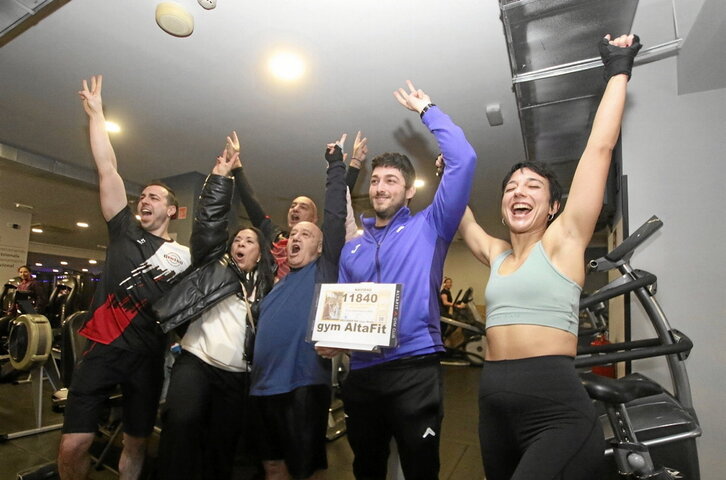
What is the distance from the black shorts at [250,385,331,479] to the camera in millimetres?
1557

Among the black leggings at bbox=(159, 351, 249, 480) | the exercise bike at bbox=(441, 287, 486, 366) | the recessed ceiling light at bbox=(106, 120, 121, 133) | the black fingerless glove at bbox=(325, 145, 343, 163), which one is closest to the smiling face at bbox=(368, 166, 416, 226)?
the black fingerless glove at bbox=(325, 145, 343, 163)

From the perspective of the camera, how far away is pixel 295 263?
187 centimetres

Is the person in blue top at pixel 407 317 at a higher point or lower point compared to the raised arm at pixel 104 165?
lower

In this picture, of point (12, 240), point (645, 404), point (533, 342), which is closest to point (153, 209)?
point (533, 342)

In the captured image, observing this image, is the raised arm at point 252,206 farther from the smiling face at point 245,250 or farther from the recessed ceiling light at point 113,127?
the recessed ceiling light at point 113,127

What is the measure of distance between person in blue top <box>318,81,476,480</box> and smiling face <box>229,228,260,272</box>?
637 mm

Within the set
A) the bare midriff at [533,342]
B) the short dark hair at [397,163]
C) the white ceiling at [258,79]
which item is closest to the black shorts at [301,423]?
the bare midriff at [533,342]

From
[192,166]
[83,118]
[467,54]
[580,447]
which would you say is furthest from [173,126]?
[580,447]

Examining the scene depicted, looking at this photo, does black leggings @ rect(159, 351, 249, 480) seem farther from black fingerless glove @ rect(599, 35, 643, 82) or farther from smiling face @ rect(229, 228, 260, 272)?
black fingerless glove @ rect(599, 35, 643, 82)

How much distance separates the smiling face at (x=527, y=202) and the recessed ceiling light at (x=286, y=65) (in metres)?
2.14

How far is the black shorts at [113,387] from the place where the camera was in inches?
72.7

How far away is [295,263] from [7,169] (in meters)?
6.08

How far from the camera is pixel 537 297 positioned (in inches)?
45.3

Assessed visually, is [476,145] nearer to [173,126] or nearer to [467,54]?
[467,54]
